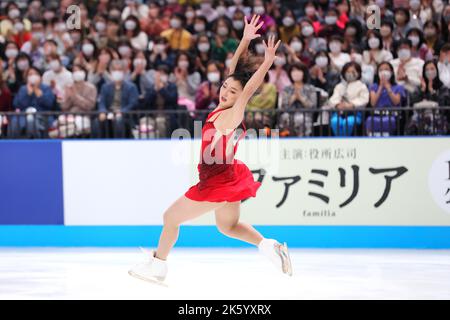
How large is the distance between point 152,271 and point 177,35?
639cm


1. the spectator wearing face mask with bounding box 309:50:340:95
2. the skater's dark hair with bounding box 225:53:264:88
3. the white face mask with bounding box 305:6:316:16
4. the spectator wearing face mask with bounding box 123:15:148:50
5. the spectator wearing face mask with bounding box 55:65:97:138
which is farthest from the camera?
the spectator wearing face mask with bounding box 123:15:148:50

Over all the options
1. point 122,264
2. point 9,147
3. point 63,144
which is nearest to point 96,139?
point 63,144

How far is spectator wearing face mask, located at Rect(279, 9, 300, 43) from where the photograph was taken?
12383 millimetres

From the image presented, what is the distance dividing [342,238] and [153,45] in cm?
441

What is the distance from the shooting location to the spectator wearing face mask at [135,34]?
1284cm

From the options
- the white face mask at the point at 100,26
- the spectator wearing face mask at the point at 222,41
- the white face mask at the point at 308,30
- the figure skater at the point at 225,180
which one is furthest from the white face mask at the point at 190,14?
the figure skater at the point at 225,180

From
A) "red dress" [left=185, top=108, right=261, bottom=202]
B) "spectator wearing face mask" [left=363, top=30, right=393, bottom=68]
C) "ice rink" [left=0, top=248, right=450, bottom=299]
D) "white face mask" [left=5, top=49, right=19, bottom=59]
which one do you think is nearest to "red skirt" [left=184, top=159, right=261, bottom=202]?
"red dress" [left=185, top=108, right=261, bottom=202]

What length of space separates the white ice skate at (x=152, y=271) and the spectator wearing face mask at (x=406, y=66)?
5102 mm

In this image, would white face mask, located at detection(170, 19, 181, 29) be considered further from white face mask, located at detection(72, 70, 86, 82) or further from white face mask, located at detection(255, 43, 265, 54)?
white face mask, located at detection(72, 70, 86, 82)

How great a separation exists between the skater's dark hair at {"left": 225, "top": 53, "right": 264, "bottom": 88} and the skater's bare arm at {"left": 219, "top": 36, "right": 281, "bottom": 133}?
0.72ft

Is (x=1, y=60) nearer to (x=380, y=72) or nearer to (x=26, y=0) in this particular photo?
(x=26, y=0)

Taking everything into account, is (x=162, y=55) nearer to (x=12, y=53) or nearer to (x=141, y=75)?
(x=141, y=75)

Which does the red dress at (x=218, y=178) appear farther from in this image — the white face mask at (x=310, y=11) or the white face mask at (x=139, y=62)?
the white face mask at (x=310, y=11)

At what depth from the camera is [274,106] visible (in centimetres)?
1077
